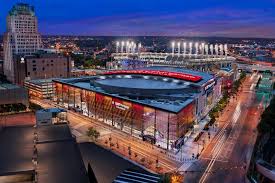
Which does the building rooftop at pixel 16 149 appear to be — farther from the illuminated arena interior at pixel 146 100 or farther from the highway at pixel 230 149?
the highway at pixel 230 149

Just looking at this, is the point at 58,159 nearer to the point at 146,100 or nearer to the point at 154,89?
the point at 146,100

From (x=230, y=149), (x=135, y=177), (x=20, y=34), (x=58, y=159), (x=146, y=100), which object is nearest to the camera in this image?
(x=58, y=159)

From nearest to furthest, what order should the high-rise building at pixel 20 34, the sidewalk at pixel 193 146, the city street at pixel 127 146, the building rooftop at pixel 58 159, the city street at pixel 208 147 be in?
1. the building rooftop at pixel 58 159
2. the city street at pixel 208 147
3. the city street at pixel 127 146
4. the sidewalk at pixel 193 146
5. the high-rise building at pixel 20 34

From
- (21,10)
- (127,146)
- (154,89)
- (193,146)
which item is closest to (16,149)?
(127,146)

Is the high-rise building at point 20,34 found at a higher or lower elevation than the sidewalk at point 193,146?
higher

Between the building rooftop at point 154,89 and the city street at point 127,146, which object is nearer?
the city street at point 127,146

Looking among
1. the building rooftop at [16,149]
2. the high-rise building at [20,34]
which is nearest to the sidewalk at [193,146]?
the building rooftop at [16,149]
